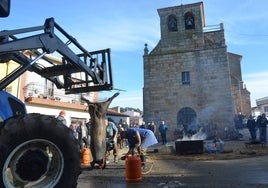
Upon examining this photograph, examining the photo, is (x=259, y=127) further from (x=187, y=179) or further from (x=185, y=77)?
(x=185, y=77)

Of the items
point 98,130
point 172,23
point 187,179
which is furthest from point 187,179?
point 172,23

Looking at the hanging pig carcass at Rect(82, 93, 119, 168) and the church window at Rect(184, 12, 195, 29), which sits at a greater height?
the church window at Rect(184, 12, 195, 29)

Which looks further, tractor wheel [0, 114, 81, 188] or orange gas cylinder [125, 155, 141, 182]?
orange gas cylinder [125, 155, 141, 182]

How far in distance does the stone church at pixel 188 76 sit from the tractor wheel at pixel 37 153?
24.8 meters

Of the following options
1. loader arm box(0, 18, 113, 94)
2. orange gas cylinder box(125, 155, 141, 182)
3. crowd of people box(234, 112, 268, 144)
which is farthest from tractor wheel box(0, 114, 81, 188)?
crowd of people box(234, 112, 268, 144)

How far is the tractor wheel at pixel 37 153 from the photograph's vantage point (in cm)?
405

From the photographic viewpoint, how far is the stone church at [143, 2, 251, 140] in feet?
94.4

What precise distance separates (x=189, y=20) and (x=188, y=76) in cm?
575

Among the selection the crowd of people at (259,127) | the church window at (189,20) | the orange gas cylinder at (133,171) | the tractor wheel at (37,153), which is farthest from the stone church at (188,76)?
the tractor wheel at (37,153)

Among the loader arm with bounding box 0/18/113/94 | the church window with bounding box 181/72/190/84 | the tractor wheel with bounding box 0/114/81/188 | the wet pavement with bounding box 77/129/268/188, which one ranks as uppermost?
the church window with bounding box 181/72/190/84

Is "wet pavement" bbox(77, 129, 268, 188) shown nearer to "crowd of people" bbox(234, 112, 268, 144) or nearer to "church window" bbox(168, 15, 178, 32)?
"crowd of people" bbox(234, 112, 268, 144)

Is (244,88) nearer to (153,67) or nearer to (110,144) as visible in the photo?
(153,67)

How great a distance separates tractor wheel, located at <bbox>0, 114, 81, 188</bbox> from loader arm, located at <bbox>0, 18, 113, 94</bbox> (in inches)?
41.9

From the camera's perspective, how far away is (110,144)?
12.0 meters
